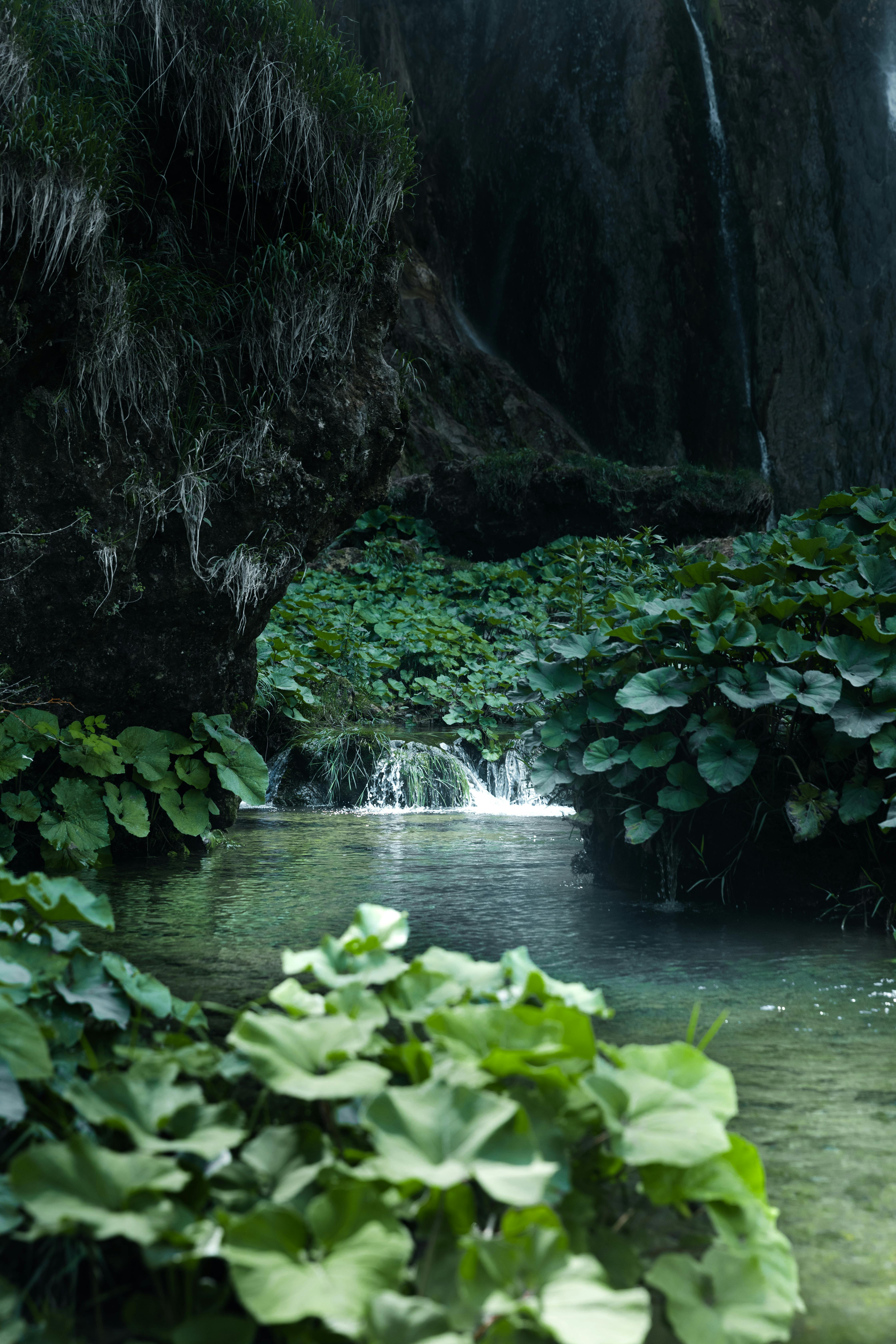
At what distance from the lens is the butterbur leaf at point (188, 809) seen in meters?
3.94

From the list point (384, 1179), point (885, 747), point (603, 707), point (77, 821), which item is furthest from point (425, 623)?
point (384, 1179)

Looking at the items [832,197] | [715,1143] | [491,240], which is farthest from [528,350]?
[715,1143]

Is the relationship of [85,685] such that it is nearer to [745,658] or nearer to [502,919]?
[502,919]

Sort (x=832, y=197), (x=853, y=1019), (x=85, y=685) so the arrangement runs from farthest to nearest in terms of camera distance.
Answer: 1. (x=832, y=197)
2. (x=85, y=685)
3. (x=853, y=1019)

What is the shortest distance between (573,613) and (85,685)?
84.0 inches

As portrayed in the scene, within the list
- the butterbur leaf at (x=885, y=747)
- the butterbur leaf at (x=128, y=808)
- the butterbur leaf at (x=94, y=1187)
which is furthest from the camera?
the butterbur leaf at (x=128, y=808)

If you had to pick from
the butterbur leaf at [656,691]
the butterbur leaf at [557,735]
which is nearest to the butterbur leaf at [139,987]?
the butterbur leaf at [656,691]

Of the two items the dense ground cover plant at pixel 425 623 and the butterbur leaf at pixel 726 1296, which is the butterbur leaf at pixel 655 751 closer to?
the dense ground cover plant at pixel 425 623

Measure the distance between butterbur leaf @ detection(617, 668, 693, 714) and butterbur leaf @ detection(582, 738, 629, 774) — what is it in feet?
0.52

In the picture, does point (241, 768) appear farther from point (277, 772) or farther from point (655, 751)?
point (277, 772)

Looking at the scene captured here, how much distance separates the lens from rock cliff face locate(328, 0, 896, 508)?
1421 centimetres

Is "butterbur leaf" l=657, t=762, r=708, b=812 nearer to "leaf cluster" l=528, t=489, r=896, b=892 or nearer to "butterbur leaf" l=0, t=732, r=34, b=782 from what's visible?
"leaf cluster" l=528, t=489, r=896, b=892

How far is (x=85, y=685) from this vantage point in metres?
3.77

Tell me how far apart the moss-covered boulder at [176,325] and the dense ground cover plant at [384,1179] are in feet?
8.39
